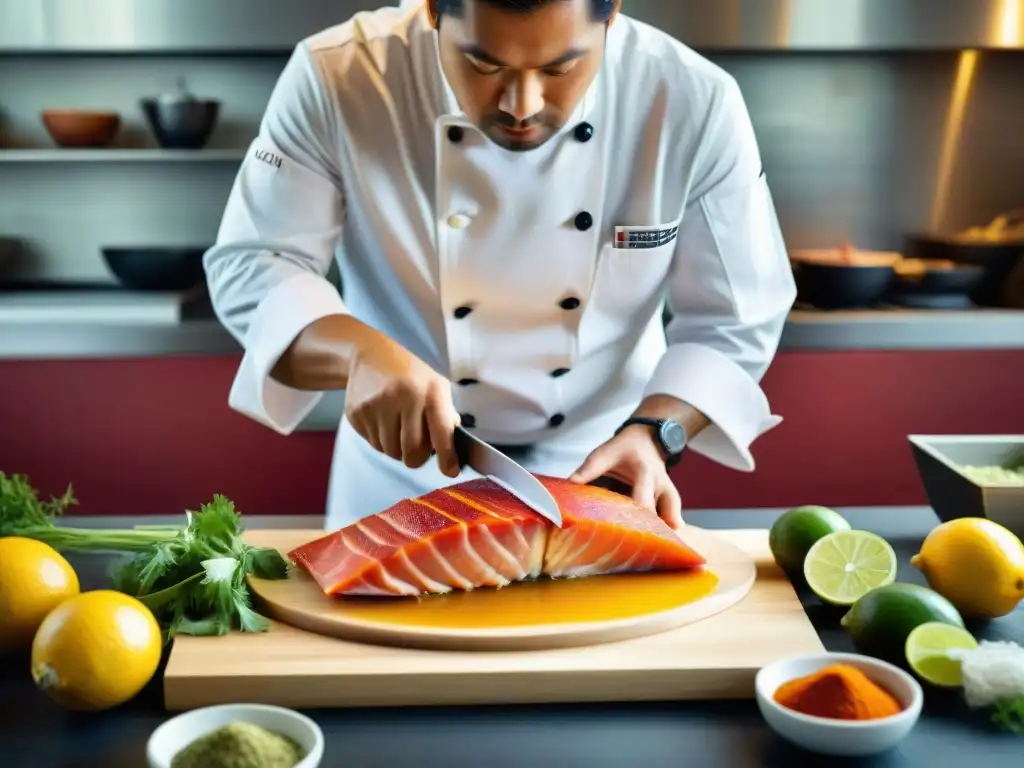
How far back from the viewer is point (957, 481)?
5.11 feet

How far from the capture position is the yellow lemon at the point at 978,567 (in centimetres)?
131

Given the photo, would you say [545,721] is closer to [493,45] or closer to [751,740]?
[751,740]

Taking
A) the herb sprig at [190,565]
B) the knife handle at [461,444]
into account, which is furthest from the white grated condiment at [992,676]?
the herb sprig at [190,565]

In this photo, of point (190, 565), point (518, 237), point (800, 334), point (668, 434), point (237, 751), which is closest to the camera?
point (237, 751)

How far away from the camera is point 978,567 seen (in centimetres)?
132

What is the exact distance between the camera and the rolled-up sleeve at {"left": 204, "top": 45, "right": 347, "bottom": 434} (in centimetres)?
169

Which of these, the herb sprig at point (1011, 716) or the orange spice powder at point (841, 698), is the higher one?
the orange spice powder at point (841, 698)

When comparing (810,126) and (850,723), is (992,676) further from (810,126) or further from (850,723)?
(810,126)

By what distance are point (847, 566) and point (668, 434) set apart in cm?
34

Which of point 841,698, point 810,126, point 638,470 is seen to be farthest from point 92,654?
point 810,126

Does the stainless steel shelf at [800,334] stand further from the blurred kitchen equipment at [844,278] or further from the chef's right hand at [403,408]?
the chef's right hand at [403,408]

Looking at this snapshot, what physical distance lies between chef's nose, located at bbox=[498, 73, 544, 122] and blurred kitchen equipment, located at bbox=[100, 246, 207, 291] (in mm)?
1997

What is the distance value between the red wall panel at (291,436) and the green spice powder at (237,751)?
7.07 ft

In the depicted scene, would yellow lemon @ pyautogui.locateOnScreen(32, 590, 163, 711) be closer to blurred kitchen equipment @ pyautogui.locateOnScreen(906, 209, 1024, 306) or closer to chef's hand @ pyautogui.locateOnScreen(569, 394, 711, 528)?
chef's hand @ pyautogui.locateOnScreen(569, 394, 711, 528)
